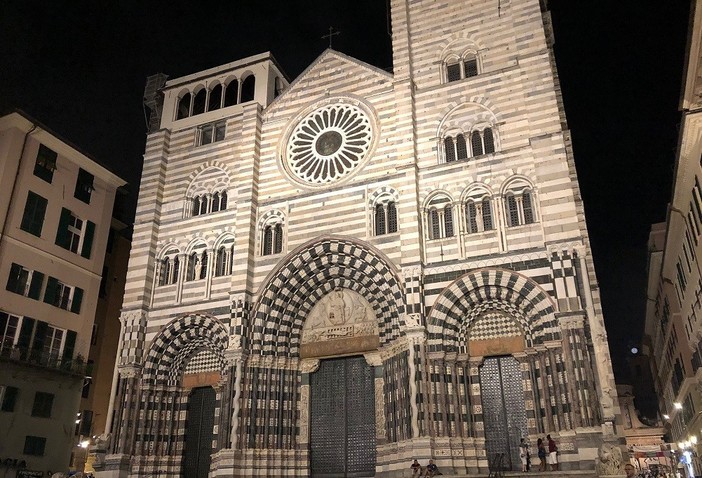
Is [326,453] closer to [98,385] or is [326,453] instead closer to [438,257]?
[438,257]

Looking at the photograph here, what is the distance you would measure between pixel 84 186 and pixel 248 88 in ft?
28.4

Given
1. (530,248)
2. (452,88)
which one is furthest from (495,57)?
(530,248)

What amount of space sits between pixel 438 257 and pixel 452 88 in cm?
653

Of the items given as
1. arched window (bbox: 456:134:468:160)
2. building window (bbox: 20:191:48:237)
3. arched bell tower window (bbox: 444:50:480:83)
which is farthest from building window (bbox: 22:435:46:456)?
arched bell tower window (bbox: 444:50:480:83)

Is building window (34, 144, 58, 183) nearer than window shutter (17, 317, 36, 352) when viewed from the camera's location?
No

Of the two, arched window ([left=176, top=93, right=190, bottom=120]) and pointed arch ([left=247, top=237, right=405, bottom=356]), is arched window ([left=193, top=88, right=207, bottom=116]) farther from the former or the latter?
pointed arch ([left=247, top=237, right=405, bottom=356])

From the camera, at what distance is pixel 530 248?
702 inches

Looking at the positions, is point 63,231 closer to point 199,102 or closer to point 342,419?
point 199,102

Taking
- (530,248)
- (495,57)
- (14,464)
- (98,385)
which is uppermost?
(495,57)

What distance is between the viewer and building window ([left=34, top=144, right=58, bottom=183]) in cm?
2406

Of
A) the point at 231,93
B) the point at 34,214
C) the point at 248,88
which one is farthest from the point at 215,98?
the point at 34,214

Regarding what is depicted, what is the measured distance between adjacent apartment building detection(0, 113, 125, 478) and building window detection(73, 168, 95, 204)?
0.05 metres

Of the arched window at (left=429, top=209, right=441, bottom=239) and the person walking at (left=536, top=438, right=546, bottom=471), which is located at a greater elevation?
the arched window at (left=429, top=209, right=441, bottom=239)

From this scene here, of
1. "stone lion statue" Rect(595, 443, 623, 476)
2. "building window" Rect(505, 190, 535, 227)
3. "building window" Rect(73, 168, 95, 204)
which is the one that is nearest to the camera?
"stone lion statue" Rect(595, 443, 623, 476)
